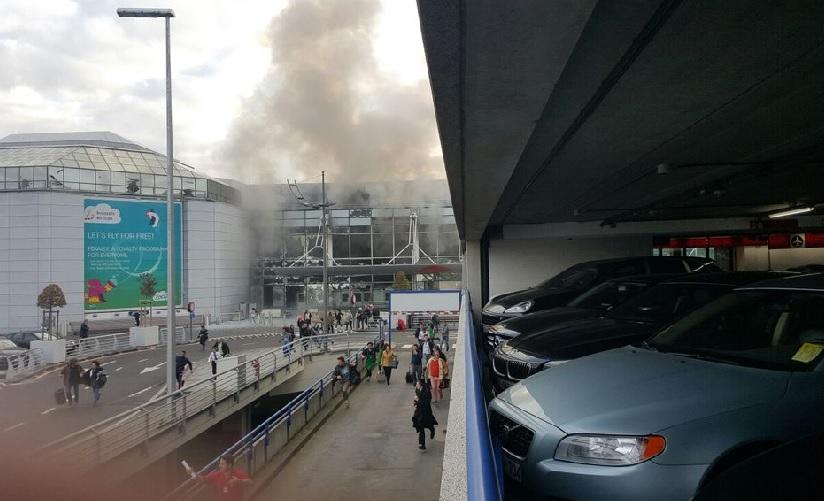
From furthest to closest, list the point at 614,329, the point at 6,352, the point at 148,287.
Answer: the point at 148,287 → the point at 6,352 → the point at 614,329

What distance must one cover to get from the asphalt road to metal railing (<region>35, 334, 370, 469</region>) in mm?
933

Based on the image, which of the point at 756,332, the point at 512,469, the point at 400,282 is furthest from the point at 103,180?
the point at 756,332

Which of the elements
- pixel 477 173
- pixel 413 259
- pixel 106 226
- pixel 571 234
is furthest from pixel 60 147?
pixel 477 173

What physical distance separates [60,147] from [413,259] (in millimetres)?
26935

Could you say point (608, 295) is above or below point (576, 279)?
below

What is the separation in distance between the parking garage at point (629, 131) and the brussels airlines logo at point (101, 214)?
36.9m

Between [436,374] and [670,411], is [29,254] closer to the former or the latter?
[436,374]

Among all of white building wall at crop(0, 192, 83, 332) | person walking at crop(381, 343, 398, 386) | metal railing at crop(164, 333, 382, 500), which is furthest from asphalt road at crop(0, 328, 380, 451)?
white building wall at crop(0, 192, 83, 332)

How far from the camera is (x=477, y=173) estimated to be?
6.35 meters

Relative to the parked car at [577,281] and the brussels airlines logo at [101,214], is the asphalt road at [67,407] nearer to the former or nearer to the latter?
the parked car at [577,281]

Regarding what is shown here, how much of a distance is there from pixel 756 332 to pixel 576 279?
5.66 meters

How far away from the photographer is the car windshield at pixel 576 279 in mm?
8305

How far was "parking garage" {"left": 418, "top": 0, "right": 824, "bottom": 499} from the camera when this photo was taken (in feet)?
7.17

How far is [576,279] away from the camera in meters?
8.55
